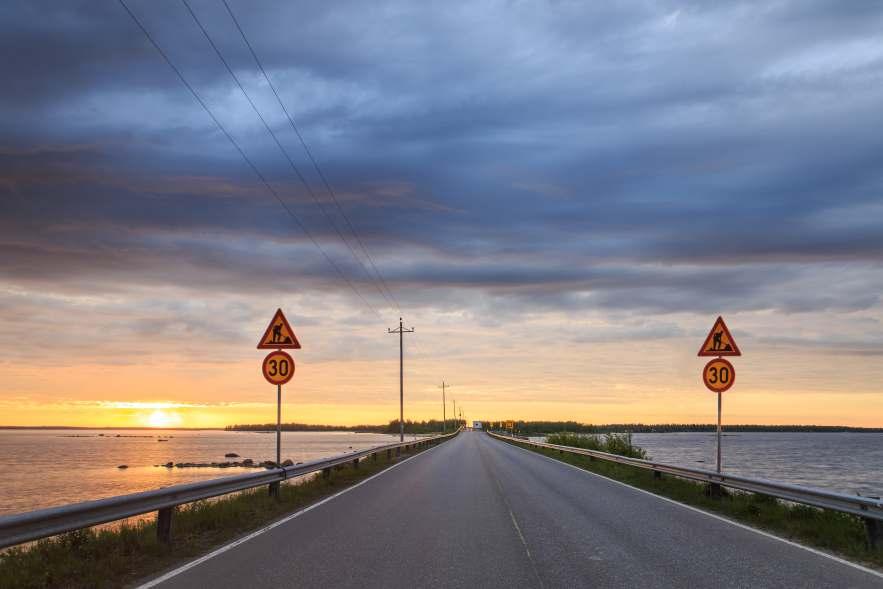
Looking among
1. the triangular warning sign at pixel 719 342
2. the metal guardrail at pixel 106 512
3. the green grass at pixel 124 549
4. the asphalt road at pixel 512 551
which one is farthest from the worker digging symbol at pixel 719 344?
the metal guardrail at pixel 106 512

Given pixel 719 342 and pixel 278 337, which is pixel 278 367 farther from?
pixel 719 342

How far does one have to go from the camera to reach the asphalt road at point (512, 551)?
309 inches

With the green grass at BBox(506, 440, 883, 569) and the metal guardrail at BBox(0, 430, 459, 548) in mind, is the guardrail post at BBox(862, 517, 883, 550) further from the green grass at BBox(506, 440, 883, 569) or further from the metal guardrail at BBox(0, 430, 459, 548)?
the metal guardrail at BBox(0, 430, 459, 548)

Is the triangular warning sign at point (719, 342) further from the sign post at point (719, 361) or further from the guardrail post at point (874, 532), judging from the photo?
the guardrail post at point (874, 532)

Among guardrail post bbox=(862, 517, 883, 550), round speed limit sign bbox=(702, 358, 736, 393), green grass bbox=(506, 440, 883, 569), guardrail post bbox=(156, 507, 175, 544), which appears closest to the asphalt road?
green grass bbox=(506, 440, 883, 569)

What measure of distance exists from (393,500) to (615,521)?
525 centimetres

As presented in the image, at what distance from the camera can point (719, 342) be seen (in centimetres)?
1666

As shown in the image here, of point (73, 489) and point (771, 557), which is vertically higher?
point (771, 557)

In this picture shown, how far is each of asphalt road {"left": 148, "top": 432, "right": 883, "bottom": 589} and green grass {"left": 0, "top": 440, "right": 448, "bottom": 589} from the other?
2.14 feet

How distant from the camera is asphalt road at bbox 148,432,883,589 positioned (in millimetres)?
7844

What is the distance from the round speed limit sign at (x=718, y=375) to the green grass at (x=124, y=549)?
9.33 metres

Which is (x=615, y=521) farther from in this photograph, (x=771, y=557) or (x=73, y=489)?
(x=73, y=489)

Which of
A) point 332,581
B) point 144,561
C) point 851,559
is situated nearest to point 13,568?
point 144,561

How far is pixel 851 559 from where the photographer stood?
31.1ft
